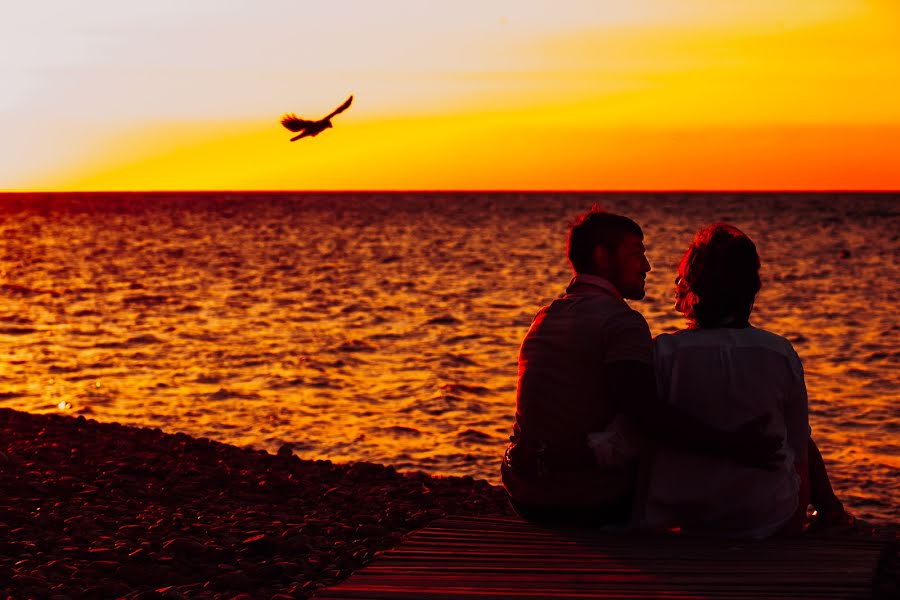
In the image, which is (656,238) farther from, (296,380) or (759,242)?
(296,380)

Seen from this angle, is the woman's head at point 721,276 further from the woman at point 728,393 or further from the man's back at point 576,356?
the man's back at point 576,356

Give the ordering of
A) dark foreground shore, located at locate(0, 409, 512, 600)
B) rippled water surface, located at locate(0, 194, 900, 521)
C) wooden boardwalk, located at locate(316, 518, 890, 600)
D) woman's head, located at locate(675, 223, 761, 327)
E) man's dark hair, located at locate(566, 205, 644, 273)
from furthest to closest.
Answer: rippled water surface, located at locate(0, 194, 900, 521)
dark foreground shore, located at locate(0, 409, 512, 600)
man's dark hair, located at locate(566, 205, 644, 273)
woman's head, located at locate(675, 223, 761, 327)
wooden boardwalk, located at locate(316, 518, 890, 600)

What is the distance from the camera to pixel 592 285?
498cm

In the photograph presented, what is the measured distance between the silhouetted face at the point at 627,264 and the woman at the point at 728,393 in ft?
0.64

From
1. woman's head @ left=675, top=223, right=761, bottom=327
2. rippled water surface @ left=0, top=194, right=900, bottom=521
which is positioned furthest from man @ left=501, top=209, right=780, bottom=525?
rippled water surface @ left=0, top=194, right=900, bottom=521

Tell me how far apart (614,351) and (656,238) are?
72782 mm

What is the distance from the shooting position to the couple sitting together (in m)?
4.76

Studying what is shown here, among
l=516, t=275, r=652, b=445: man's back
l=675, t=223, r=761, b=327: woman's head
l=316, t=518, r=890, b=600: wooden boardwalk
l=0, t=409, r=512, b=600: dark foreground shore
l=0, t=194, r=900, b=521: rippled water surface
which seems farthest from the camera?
l=0, t=194, r=900, b=521: rippled water surface

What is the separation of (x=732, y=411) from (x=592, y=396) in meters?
0.60

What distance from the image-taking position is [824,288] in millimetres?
37281

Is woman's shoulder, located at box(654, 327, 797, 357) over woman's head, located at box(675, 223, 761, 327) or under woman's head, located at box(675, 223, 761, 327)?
under

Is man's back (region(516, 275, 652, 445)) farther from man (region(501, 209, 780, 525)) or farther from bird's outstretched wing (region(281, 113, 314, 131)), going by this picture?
bird's outstretched wing (region(281, 113, 314, 131))

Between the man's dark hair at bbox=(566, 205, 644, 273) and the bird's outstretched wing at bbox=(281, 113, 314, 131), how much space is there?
173cm

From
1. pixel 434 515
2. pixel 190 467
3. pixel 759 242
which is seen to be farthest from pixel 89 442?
pixel 759 242
